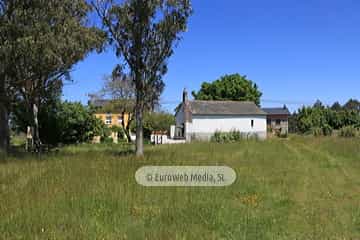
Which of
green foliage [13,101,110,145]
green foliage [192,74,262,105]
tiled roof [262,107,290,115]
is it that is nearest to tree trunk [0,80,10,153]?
green foliage [13,101,110,145]

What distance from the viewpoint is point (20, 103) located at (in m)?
26.9

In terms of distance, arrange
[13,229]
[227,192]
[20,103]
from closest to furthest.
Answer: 1. [13,229]
2. [227,192]
3. [20,103]

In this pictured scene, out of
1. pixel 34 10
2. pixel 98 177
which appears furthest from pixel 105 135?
pixel 98 177

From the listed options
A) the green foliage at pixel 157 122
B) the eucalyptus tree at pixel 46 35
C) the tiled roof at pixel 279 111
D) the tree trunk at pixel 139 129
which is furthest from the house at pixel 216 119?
the tiled roof at pixel 279 111

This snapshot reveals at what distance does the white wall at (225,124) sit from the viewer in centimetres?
4362

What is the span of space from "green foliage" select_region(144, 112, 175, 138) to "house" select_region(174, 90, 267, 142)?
3.28 m

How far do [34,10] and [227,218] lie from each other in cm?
1310

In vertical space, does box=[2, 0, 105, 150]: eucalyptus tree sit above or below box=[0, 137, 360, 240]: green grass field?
above

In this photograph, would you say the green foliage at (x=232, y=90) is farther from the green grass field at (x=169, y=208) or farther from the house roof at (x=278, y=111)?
the green grass field at (x=169, y=208)

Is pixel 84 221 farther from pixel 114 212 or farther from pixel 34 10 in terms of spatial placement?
pixel 34 10

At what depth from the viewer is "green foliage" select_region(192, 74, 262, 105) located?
197 feet

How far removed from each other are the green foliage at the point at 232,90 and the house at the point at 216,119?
39.5 ft

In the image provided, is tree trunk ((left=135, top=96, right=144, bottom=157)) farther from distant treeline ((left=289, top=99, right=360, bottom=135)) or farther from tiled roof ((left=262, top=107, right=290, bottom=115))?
tiled roof ((left=262, top=107, right=290, bottom=115))

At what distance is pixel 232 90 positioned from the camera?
5962 cm
